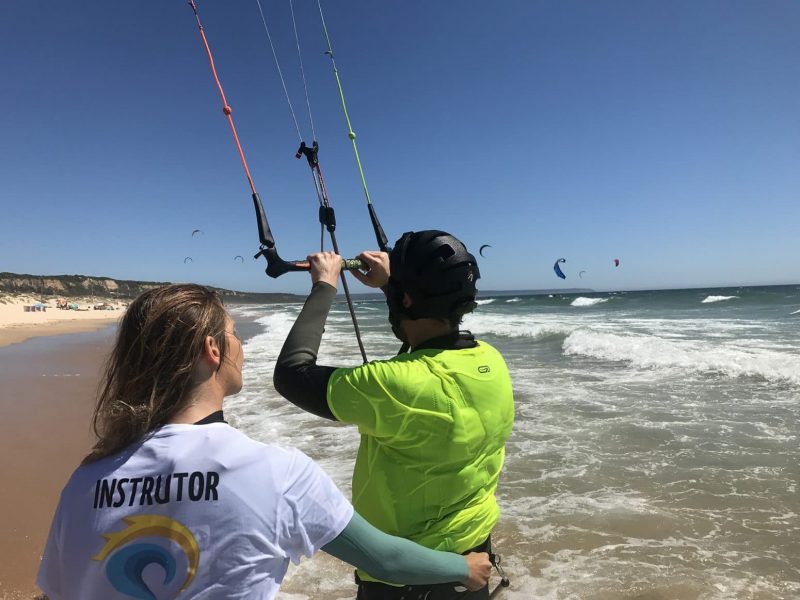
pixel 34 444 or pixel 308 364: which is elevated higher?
pixel 308 364

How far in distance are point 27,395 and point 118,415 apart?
1083 centimetres

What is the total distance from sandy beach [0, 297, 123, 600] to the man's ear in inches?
140

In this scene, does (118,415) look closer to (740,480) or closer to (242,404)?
(740,480)

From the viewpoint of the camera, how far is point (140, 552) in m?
1.05

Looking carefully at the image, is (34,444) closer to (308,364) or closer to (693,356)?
(308,364)

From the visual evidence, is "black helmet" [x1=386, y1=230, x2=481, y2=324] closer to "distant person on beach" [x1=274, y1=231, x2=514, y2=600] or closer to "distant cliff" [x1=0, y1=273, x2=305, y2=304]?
"distant person on beach" [x1=274, y1=231, x2=514, y2=600]

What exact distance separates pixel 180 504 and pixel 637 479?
18.2 feet

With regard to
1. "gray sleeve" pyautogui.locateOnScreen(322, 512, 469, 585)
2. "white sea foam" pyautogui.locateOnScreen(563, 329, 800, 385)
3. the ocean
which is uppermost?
"gray sleeve" pyautogui.locateOnScreen(322, 512, 469, 585)

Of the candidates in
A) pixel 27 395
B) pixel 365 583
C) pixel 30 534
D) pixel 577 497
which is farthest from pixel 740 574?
pixel 27 395

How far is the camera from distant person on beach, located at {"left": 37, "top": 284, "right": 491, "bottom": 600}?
105cm

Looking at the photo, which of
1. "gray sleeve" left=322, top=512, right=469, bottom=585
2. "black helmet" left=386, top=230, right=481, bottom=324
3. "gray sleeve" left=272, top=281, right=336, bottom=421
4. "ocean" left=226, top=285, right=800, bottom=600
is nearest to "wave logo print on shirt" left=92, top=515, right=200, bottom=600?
"gray sleeve" left=322, top=512, right=469, bottom=585

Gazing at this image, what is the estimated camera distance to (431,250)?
5.35 ft

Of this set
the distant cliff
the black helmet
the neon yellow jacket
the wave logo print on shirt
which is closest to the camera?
the wave logo print on shirt

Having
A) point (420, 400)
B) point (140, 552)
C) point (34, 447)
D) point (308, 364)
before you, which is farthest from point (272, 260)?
point (34, 447)
